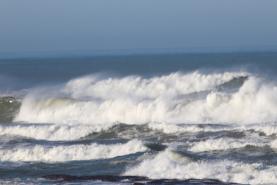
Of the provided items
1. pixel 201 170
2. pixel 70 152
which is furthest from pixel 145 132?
pixel 201 170

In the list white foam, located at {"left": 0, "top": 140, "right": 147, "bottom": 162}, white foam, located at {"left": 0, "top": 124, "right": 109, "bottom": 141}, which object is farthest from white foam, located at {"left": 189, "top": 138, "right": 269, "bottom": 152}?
white foam, located at {"left": 0, "top": 124, "right": 109, "bottom": 141}

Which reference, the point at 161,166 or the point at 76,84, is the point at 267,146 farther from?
the point at 76,84

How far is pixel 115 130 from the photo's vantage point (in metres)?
37.7

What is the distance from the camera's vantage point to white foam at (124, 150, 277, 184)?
25.6 meters

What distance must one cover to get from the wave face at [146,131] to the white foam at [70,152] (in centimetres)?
4

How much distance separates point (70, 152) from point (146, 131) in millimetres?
5600

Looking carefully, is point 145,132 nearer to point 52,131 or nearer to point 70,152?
point 52,131

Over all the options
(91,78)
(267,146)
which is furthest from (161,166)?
(91,78)

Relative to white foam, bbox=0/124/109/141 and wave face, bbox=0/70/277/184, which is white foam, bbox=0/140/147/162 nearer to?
wave face, bbox=0/70/277/184

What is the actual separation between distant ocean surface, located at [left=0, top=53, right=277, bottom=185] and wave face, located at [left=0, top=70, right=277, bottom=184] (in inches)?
1.5

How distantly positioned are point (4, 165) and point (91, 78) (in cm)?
2753

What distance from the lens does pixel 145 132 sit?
36.9 m

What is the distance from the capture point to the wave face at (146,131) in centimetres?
2755

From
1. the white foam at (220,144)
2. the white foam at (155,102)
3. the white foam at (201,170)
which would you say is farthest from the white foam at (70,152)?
the white foam at (155,102)
